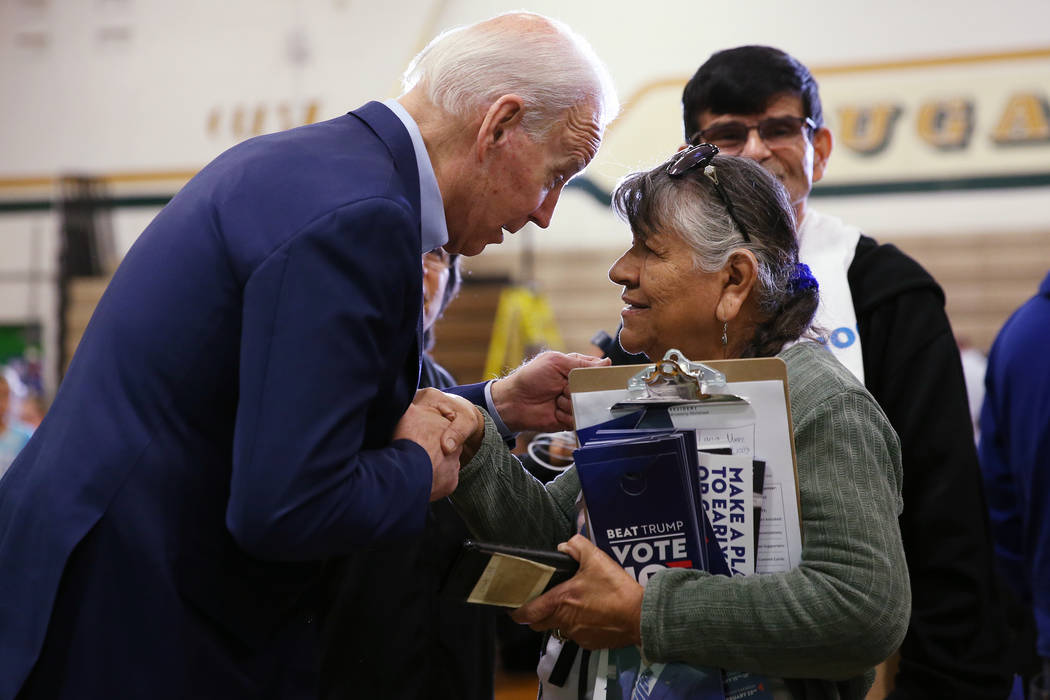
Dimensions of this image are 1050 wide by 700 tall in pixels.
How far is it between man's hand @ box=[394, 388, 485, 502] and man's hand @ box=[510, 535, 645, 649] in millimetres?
180

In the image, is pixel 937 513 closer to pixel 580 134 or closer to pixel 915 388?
pixel 915 388

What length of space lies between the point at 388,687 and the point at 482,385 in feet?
1.99

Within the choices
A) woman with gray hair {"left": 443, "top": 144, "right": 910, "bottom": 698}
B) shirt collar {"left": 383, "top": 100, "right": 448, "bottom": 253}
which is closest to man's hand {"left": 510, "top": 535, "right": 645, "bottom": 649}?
woman with gray hair {"left": 443, "top": 144, "right": 910, "bottom": 698}

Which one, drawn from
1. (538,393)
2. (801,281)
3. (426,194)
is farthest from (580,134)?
(538,393)

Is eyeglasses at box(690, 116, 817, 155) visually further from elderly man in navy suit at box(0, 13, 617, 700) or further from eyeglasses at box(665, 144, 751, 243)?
elderly man in navy suit at box(0, 13, 617, 700)

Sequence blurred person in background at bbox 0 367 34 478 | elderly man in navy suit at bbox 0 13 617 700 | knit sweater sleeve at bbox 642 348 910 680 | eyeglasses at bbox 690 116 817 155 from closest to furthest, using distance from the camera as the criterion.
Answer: elderly man in navy suit at bbox 0 13 617 700 → knit sweater sleeve at bbox 642 348 910 680 → eyeglasses at bbox 690 116 817 155 → blurred person in background at bbox 0 367 34 478

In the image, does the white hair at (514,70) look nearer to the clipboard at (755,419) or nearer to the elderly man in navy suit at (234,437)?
the elderly man in navy suit at (234,437)

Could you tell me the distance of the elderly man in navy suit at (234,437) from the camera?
108 cm

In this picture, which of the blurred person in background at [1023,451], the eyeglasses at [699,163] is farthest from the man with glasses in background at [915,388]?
the blurred person in background at [1023,451]

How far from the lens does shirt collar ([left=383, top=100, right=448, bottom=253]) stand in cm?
133

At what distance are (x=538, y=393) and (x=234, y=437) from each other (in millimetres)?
742

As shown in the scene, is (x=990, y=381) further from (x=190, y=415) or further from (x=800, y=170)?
(x=190, y=415)

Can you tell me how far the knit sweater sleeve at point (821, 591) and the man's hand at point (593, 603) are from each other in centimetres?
3

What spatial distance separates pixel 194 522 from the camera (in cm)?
121
